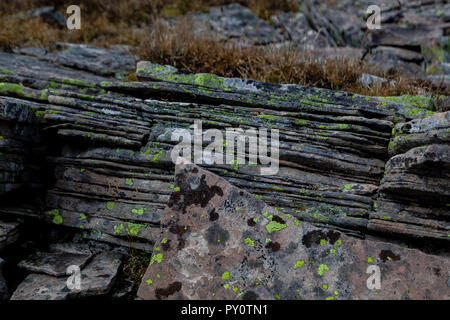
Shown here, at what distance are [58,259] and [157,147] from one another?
2265 millimetres

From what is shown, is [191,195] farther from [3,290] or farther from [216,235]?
[3,290]

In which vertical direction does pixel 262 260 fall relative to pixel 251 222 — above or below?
below

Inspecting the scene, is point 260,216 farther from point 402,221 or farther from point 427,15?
point 427,15

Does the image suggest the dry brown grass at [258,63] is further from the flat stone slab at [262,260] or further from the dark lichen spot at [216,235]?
the dark lichen spot at [216,235]

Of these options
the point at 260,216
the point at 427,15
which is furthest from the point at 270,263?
the point at 427,15

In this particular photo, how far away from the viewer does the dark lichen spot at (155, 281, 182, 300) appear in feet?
11.3

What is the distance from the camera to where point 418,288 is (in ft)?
11.2

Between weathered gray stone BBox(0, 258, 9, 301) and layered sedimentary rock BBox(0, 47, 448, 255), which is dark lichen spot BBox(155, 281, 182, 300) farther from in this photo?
weathered gray stone BBox(0, 258, 9, 301)

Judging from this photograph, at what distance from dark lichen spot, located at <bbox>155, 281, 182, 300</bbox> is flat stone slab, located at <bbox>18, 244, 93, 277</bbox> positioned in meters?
1.67

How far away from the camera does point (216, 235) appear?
3861 millimetres

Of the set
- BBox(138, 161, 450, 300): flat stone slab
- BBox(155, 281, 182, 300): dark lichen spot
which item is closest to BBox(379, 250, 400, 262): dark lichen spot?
BBox(138, 161, 450, 300): flat stone slab

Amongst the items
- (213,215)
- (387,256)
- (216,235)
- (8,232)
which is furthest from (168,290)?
(8,232)

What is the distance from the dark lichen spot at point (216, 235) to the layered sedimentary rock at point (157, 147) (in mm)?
1228

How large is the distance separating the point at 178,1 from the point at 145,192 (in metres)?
9.96
